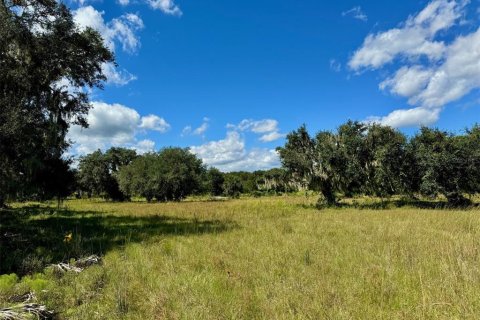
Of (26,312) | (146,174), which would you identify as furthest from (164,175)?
(26,312)

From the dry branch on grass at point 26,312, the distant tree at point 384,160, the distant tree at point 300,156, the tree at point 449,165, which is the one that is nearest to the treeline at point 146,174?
the distant tree at point 300,156

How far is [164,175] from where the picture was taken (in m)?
55.4

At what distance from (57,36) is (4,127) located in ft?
27.4

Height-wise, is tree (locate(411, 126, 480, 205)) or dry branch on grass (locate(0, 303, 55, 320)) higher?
tree (locate(411, 126, 480, 205))

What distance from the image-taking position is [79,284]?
239 inches

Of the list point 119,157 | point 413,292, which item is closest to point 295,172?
point 413,292

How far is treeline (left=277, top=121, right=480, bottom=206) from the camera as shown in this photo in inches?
951

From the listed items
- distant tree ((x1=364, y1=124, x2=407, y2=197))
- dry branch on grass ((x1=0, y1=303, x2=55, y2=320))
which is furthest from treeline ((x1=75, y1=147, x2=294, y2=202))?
dry branch on grass ((x1=0, y1=303, x2=55, y2=320))

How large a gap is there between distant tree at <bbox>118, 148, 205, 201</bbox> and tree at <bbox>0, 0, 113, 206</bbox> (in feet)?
120

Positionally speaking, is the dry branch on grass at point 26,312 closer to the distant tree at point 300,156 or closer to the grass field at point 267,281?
the grass field at point 267,281

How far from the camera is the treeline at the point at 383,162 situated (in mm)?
24156

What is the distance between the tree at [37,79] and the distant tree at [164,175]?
36.7 metres

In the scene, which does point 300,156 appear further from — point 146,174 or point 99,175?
point 99,175

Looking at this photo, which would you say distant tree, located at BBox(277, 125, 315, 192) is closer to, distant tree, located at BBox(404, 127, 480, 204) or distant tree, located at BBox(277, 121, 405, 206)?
distant tree, located at BBox(277, 121, 405, 206)
